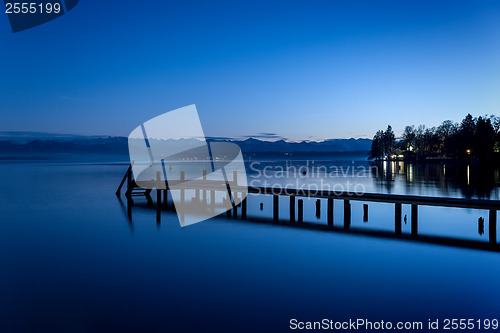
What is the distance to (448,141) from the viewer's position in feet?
392

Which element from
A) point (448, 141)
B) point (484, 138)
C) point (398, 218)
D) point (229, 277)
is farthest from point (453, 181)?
point (448, 141)

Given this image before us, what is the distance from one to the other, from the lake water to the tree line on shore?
95.9 m

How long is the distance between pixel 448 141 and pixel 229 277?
125662 mm

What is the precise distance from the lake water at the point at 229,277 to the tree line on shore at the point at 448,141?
315ft

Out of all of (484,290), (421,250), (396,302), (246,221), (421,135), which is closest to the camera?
(396,302)

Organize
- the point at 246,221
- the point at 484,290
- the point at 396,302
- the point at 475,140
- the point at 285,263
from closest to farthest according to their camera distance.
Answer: the point at 396,302 < the point at 484,290 < the point at 285,263 < the point at 246,221 < the point at 475,140

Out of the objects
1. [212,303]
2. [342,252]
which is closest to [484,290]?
[342,252]

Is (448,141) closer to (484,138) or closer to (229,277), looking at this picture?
(484,138)

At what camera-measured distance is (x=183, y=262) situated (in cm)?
1201

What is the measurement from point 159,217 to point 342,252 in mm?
10484

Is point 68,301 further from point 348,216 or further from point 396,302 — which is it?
point 348,216

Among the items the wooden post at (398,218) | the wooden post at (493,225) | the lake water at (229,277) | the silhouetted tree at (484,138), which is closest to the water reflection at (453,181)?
the lake water at (229,277)

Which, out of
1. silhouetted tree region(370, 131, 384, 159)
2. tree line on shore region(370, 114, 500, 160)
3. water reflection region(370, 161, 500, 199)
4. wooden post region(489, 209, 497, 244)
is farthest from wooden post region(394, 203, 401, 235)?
silhouetted tree region(370, 131, 384, 159)

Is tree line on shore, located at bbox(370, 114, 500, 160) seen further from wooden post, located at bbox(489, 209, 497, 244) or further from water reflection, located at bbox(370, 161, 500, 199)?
wooden post, located at bbox(489, 209, 497, 244)
